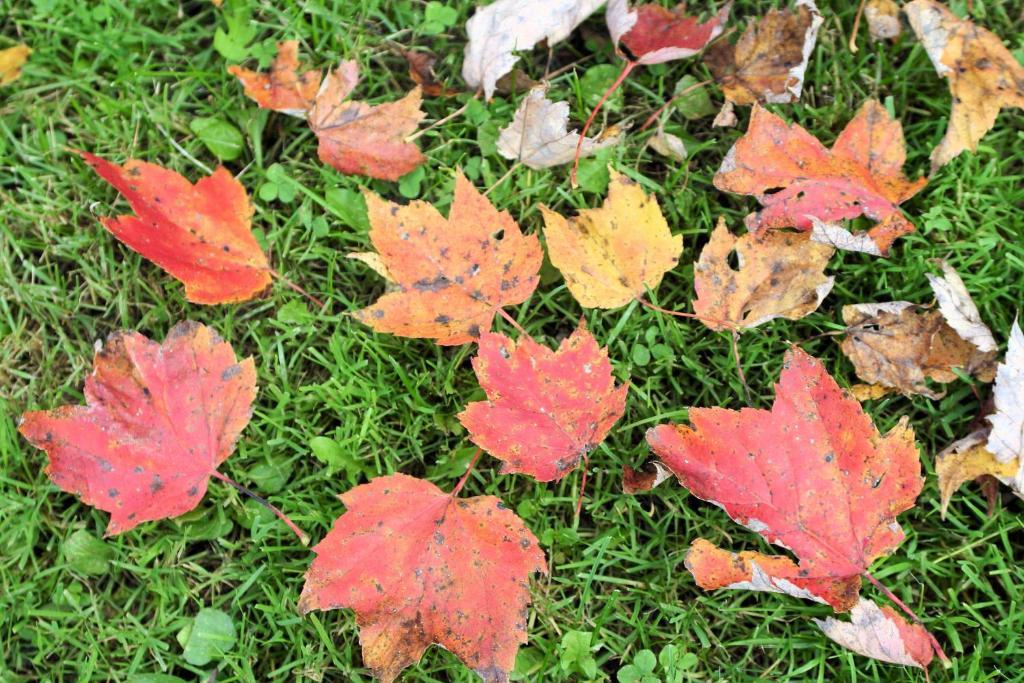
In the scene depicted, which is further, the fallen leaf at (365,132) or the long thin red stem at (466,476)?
the fallen leaf at (365,132)

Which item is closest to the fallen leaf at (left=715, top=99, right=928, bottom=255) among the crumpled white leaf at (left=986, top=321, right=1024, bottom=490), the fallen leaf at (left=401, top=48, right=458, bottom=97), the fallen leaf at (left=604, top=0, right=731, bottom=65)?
the fallen leaf at (left=604, top=0, right=731, bottom=65)

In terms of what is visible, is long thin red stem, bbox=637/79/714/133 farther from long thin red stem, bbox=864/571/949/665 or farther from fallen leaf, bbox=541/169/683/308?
long thin red stem, bbox=864/571/949/665

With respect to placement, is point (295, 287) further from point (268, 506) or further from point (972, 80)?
point (972, 80)

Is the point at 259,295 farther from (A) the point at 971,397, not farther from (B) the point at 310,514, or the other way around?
(A) the point at 971,397

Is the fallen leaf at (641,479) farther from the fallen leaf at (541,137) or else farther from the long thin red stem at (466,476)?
the fallen leaf at (541,137)

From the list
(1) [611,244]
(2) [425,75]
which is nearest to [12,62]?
(2) [425,75]

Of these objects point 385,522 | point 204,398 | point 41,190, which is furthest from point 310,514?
point 41,190

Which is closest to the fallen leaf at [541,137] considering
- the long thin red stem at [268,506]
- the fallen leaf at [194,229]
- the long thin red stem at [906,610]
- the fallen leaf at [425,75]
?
the fallen leaf at [425,75]
